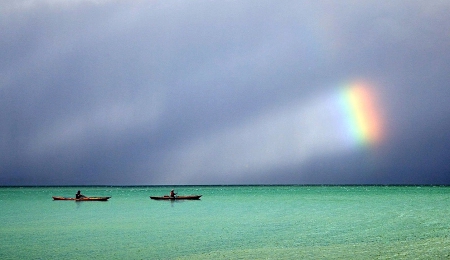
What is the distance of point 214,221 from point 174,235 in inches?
346

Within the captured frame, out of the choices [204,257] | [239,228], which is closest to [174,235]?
[239,228]

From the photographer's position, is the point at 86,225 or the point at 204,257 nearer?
the point at 204,257

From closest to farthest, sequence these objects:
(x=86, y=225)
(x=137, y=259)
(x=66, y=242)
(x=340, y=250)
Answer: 1. (x=137, y=259)
2. (x=340, y=250)
3. (x=66, y=242)
4. (x=86, y=225)

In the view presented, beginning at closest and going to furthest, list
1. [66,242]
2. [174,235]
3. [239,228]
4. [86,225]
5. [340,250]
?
[340,250] < [66,242] < [174,235] < [239,228] < [86,225]

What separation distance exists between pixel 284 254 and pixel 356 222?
1527 cm

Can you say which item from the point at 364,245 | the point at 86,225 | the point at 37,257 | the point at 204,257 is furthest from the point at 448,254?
the point at 86,225

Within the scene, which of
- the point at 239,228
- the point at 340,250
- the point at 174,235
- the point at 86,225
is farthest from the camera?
the point at 86,225

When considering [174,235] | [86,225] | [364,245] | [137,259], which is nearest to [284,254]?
[364,245]

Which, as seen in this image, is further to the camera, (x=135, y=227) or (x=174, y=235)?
(x=135, y=227)

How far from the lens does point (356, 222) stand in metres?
33.9

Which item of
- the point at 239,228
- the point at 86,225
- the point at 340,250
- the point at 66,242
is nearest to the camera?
the point at 340,250

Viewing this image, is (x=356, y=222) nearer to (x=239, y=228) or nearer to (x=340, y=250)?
(x=239, y=228)

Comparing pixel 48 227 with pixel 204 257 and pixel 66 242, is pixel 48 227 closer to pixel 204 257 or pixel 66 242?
pixel 66 242

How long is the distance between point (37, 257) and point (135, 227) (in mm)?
11489
